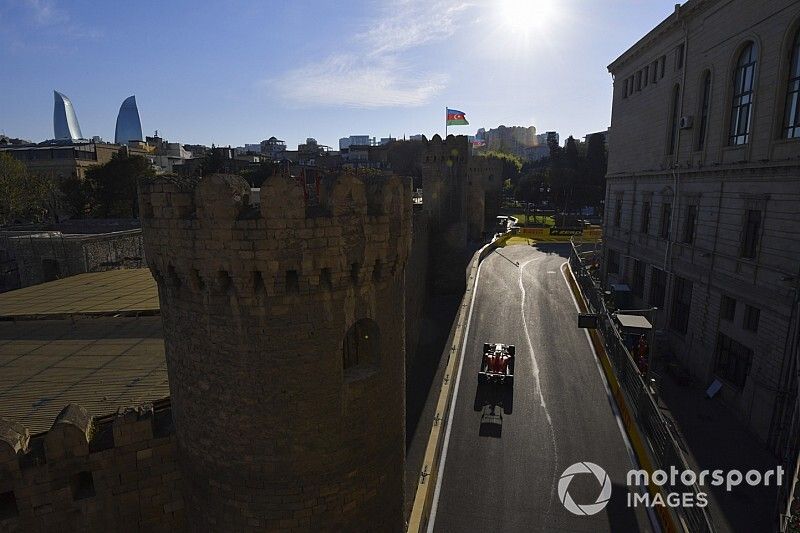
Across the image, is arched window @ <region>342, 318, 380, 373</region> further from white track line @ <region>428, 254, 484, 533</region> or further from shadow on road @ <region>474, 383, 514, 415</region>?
shadow on road @ <region>474, 383, 514, 415</region>

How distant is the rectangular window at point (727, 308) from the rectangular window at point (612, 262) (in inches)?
603

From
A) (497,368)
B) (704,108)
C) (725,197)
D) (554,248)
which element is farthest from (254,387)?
(554,248)

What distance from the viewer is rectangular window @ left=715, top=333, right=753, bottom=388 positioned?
1973cm

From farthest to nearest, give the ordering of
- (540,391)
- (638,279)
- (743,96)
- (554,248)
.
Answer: (554,248), (638,279), (743,96), (540,391)

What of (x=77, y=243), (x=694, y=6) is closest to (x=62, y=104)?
(x=77, y=243)

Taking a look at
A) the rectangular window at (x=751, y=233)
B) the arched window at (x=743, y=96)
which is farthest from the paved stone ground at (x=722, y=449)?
the arched window at (x=743, y=96)

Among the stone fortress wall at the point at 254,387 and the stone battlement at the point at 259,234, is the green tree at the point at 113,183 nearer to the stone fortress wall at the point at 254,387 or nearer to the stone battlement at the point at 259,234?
the stone fortress wall at the point at 254,387

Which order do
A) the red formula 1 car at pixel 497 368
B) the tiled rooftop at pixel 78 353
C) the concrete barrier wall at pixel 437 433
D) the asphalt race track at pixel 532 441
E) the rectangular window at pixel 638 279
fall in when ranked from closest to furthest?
1. the tiled rooftop at pixel 78 353
2. the concrete barrier wall at pixel 437 433
3. the asphalt race track at pixel 532 441
4. the red formula 1 car at pixel 497 368
5. the rectangular window at pixel 638 279

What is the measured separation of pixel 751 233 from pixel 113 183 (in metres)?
55.3

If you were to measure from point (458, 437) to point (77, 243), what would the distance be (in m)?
23.8

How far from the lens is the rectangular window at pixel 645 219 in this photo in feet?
102

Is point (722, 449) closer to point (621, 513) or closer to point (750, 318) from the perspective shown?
point (750, 318)

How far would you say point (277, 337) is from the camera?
22.7 feet

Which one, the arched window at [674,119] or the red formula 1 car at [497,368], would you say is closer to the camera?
the red formula 1 car at [497,368]
